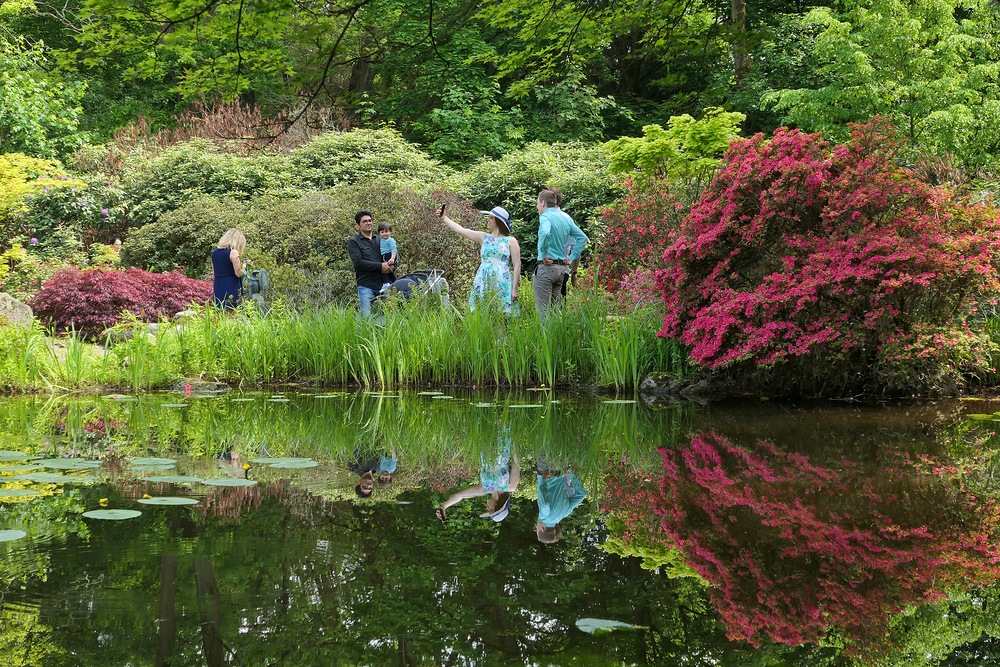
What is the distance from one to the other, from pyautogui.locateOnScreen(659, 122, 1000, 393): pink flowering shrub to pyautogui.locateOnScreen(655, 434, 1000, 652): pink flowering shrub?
2.64m

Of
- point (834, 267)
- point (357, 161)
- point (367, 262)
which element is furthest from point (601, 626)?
point (357, 161)

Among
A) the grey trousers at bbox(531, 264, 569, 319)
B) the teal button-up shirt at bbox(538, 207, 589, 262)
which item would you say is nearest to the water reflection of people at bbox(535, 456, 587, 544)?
the teal button-up shirt at bbox(538, 207, 589, 262)

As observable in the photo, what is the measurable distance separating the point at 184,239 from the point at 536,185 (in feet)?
21.6

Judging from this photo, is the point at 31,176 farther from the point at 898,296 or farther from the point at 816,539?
the point at 816,539

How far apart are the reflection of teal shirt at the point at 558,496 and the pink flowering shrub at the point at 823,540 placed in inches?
12.7

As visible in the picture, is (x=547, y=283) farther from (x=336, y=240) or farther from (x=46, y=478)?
(x=46, y=478)

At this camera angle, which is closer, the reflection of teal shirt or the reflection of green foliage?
the reflection of green foliage

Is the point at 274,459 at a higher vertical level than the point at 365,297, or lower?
lower

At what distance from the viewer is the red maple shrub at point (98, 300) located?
39.7 ft

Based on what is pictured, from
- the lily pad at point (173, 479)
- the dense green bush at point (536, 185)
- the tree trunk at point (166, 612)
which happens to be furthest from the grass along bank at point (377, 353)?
the dense green bush at point (536, 185)

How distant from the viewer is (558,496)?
320 centimetres

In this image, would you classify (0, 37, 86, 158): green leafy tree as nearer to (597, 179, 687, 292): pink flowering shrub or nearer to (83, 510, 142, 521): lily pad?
(597, 179, 687, 292): pink flowering shrub

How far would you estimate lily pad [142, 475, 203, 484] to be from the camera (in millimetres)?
3373

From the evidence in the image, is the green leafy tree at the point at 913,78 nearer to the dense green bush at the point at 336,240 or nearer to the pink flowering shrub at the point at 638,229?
the dense green bush at the point at 336,240
